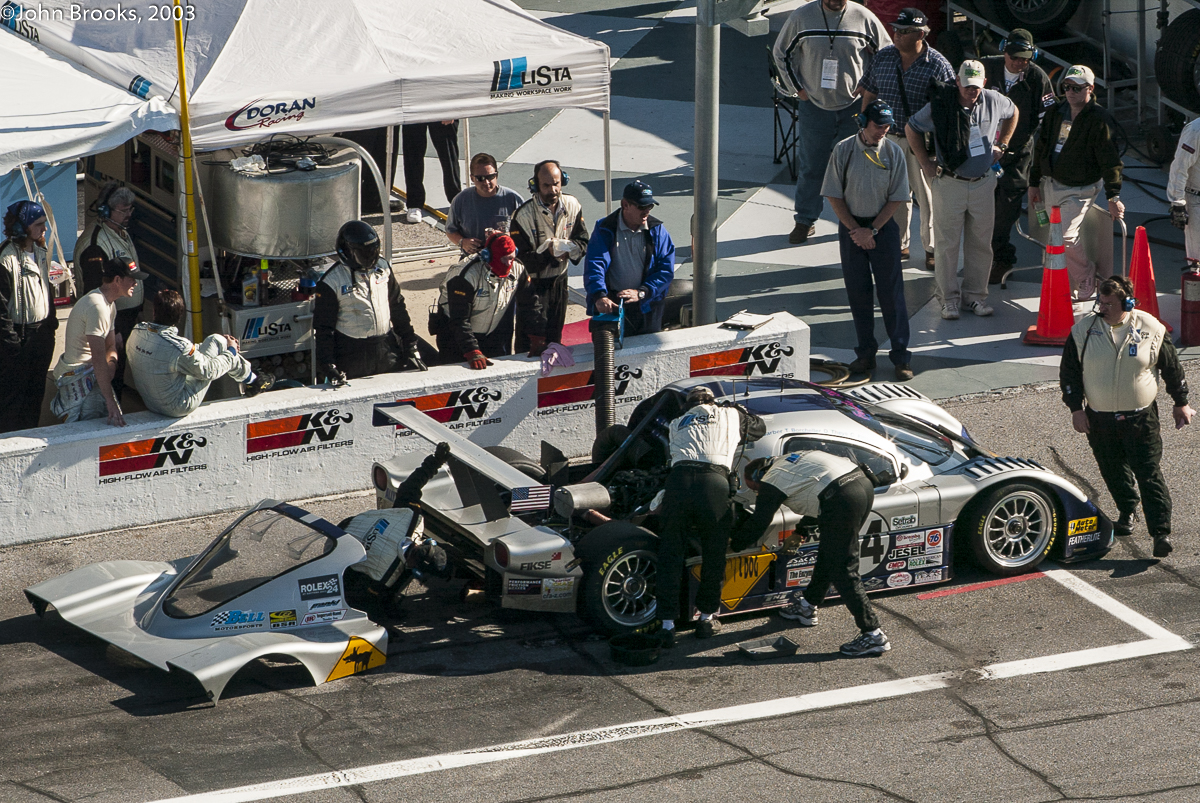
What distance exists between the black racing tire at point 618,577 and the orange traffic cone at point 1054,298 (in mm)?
5640

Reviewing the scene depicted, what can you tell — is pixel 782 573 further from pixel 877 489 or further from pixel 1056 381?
pixel 1056 381

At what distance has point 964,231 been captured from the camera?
13.2 meters

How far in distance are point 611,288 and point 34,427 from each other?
4.15 m

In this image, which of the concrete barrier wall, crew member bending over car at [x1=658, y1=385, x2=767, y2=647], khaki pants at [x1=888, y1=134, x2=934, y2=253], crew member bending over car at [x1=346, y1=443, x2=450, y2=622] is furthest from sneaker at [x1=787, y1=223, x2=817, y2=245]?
crew member bending over car at [x1=346, y1=443, x2=450, y2=622]

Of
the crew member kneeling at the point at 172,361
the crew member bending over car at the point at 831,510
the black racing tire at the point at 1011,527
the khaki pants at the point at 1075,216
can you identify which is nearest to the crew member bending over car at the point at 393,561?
the crew member bending over car at the point at 831,510

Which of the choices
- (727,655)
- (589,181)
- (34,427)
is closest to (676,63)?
(589,181)

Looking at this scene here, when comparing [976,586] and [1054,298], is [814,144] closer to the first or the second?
[1054,298]

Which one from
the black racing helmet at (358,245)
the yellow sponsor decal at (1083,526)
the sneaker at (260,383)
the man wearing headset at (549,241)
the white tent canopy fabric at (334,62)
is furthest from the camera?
the man wearing headset at (549,241)

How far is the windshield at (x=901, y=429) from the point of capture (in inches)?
358

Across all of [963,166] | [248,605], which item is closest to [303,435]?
[248,605]

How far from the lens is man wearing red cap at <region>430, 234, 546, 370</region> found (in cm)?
1083

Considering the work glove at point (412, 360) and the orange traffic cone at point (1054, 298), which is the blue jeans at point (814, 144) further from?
the work glove at point (412, 360)

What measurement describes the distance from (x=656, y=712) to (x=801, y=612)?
1.32m

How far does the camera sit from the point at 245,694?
7941 mm
